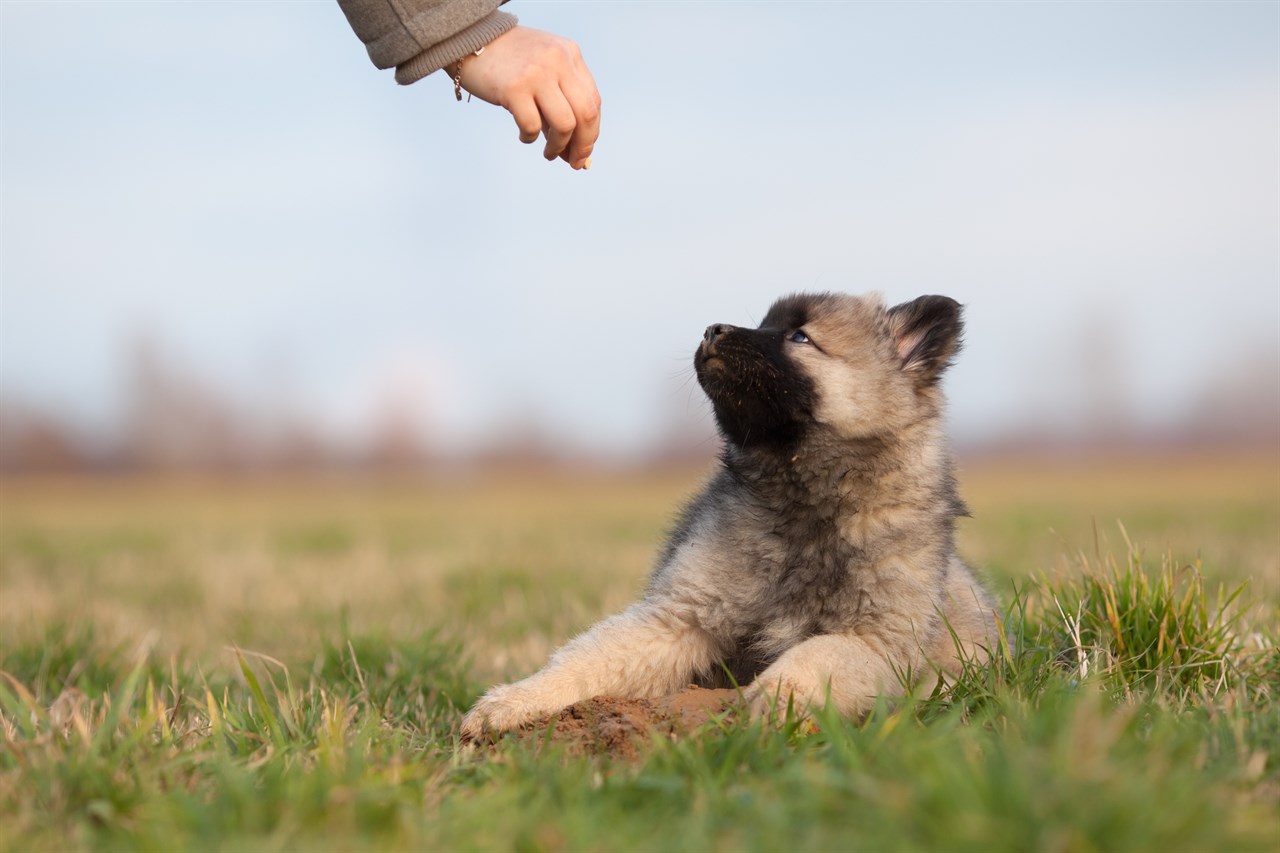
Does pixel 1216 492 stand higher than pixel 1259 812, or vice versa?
pixel 1259 812

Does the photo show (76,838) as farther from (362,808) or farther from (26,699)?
(26,699)

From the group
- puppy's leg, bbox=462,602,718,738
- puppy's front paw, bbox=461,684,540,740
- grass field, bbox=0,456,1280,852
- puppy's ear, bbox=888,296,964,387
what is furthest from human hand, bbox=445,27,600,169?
grass field, bbox=0,456,1280,852

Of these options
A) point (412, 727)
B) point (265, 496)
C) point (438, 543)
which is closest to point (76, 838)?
point (412, 727)

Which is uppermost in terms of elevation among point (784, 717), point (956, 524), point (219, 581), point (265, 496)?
point (956, 524)

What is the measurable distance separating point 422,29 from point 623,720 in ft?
6.56

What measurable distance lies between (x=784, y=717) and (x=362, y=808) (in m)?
1.24

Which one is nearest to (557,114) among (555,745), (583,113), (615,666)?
(583,113)

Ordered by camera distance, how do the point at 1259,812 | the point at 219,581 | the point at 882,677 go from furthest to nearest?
the point at 219,581
the point at 882,677
the point at 1259,812

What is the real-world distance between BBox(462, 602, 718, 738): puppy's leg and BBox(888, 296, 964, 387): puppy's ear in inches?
47.2

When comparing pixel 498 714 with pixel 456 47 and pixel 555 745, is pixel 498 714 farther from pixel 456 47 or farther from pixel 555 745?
pixel 456 47

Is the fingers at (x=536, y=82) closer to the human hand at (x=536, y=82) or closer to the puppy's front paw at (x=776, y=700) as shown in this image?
the human hand at (x=536, y=82)

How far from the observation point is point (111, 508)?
2420 centimetres

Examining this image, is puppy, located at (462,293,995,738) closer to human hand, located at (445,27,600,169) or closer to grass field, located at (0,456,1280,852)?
grass field, located at (0,456,1280,852)

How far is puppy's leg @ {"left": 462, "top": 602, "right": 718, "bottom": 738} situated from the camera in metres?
3.23
